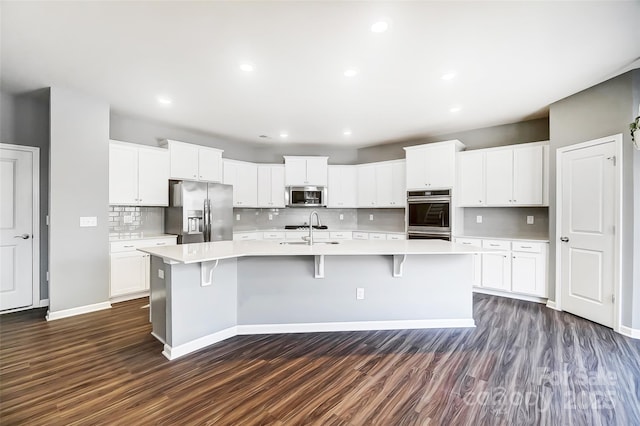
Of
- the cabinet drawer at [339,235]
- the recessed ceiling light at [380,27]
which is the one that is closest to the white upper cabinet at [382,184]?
the cabinet drawer at [339,235]

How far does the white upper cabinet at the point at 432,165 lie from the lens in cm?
490

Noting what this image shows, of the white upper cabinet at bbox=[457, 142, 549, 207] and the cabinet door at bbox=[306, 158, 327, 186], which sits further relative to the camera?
the cabinet door at bbox=[306, 158, 327, 186]

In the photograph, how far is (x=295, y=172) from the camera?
6227 millimetres

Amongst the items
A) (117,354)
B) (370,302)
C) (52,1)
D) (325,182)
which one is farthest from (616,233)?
(52,1)

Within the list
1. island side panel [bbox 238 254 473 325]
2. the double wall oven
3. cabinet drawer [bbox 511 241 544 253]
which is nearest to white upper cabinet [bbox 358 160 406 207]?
the double wall oven

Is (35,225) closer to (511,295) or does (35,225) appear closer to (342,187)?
(342,187)

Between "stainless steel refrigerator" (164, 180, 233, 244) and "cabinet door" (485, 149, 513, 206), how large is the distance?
445 cm

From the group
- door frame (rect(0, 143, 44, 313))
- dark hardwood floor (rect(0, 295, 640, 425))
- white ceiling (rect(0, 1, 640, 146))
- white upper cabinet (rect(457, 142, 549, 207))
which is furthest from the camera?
white upper cabinet (rect(457, 142, 549, 207))

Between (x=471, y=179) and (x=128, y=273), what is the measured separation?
17.9 feet

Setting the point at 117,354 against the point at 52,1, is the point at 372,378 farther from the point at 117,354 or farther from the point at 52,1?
the point at 52,1

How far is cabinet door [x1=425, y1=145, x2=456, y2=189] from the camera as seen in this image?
16.0 ft

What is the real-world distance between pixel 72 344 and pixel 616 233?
568 centimetres

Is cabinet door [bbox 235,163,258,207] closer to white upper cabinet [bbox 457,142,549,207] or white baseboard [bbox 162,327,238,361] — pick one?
white baseboard [bbox 162,327,238,361]

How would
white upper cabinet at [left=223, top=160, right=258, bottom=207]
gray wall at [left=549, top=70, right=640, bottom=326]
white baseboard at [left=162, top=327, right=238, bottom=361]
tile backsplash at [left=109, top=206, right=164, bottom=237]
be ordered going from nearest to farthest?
white baseboard at [left=162, top=327, right=238, bottom=361], gray wall at [left=549, top=70, right=640, bottom=326], tile backsplash at [left=109, top=206, right=164, bottom=237], white upper cabinet at [left=223, top=160, right=258, bottom=207]
